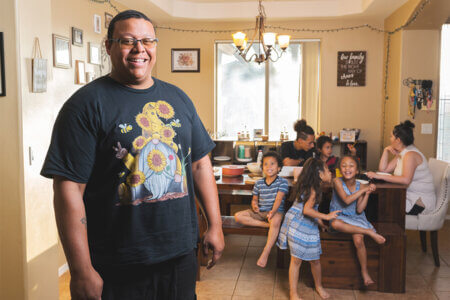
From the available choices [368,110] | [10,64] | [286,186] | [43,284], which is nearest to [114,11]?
[10,64]

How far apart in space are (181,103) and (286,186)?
176 cm

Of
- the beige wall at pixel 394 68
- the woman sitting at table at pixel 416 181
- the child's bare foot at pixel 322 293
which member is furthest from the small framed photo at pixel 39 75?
the beige wall at pixel 394 68

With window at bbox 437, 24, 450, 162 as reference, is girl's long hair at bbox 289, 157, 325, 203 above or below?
below

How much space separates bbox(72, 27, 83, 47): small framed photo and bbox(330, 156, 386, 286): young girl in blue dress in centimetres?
240

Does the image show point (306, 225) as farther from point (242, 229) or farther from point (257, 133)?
point (257, 133)

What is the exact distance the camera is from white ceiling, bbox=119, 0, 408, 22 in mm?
5121

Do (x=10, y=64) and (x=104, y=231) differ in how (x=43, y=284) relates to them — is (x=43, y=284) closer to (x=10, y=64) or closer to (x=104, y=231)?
(x=10, y=64)

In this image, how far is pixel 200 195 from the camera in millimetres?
1602

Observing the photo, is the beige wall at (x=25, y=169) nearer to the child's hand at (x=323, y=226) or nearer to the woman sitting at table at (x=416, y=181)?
the child's hand at (x=323, y=226)

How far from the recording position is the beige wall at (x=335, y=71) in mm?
5488

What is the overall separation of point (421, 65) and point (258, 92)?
2218 millimetres

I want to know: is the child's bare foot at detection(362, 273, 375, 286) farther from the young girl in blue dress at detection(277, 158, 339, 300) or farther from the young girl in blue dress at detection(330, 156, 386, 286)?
the young girl in blue dress at detection(277, 158, 339, 300)

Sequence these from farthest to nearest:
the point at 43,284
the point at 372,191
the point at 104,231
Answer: the point at 372,191 < the point at 43,284 < the point at 104,231

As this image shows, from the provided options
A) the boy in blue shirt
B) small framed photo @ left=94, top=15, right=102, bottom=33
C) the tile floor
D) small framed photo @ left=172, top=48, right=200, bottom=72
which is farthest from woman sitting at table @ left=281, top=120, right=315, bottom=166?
small framed photo @ left=94, top=15, right=102, bottom=33
